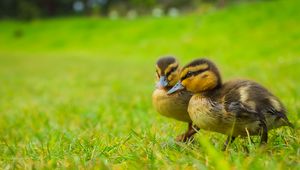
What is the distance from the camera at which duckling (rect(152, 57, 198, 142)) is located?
3.73 m

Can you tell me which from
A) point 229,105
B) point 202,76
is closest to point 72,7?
point 202,76

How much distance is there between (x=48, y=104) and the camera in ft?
29.7

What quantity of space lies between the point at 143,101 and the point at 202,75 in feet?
15.9

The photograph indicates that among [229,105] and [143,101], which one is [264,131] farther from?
[143,101]

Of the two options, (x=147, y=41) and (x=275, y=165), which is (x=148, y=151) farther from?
(x=147, y=41)

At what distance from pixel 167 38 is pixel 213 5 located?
42.8 ft

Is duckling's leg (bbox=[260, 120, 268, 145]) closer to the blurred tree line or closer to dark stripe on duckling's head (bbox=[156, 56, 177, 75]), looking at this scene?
dark stripe on duckling's head (bbox=[156, 56, 177, 75])

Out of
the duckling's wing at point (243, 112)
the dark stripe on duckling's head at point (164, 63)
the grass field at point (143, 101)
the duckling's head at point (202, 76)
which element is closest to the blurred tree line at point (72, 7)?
the grass field at point (143, 101)

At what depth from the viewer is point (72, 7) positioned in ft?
207

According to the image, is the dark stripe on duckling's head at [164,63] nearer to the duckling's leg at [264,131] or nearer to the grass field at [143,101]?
the grass field at [143,101]

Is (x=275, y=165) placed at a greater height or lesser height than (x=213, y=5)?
greater

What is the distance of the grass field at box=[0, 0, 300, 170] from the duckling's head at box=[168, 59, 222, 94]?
41 cm

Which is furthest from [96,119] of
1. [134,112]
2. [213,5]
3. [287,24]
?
[213,5]

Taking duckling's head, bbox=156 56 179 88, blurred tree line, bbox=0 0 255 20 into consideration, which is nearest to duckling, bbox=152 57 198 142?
duckling's head, bbox=156 56 179 88
